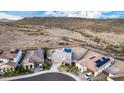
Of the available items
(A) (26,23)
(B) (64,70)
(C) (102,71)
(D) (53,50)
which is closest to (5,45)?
(A) (26,23)

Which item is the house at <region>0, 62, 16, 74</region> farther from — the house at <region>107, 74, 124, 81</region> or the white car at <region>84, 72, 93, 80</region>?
the house at <region>107, 74, 124, 81</region>

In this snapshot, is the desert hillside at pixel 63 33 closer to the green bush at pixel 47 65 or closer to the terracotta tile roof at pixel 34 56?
the terracotta tile roof at pixel 34 56

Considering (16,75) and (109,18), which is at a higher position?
(109,18)

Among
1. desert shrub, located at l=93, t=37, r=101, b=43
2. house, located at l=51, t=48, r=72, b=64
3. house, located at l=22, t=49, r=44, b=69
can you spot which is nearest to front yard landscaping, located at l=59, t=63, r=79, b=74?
house, located at l=51, t=48, r=72, b=64

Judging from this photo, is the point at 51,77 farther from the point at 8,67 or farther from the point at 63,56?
the point at 8,67

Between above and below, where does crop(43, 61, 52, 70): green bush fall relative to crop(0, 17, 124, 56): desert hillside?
below

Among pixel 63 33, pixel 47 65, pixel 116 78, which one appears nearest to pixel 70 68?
pixel 47 65

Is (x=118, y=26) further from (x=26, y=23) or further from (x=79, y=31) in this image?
(x=26, y=23)
